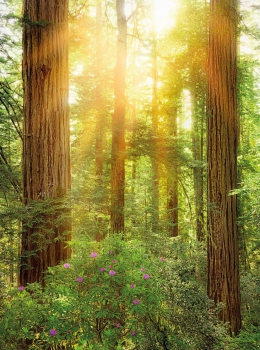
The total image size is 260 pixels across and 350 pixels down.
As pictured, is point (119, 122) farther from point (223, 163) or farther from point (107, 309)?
point (107, 309)

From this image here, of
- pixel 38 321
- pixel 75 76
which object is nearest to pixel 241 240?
pixel 75 76

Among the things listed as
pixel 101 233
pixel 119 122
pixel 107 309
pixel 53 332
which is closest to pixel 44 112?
pixel 101 233

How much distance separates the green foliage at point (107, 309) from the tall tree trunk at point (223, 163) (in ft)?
7.58

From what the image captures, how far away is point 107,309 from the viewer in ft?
9.33

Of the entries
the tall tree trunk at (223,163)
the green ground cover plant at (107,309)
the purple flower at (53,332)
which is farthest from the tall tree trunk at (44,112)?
the tall tree trunk at (223,163)

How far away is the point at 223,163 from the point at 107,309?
389cm

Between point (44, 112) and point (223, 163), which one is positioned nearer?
point (44, 112)

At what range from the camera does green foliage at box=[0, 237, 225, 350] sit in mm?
2651

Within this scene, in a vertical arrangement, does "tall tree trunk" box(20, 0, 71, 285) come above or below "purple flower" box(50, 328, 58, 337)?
above

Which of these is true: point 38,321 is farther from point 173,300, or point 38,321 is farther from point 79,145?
point 79,145

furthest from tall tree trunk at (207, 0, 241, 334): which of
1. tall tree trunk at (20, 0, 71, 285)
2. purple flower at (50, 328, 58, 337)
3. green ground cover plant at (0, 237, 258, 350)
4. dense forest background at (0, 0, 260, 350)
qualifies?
purple flower at (50, 328, 58, 337)

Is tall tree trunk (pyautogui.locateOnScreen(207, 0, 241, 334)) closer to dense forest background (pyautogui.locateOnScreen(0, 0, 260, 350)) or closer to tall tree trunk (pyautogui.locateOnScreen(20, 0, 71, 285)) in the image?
dense forest background (pyautogui.locateOnScreen(0, 0, 260, 350))

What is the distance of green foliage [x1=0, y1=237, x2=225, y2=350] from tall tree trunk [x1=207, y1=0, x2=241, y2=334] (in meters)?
2.31

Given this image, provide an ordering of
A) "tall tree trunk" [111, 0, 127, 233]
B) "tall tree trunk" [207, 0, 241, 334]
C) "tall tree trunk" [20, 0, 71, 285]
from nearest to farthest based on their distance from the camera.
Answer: "tall tree trunk" [20, 0, 71, 285] → "tall tree trunk" [207, 0, 241, 334] → "tall tree trunk" [111, 0, 127, 233]
